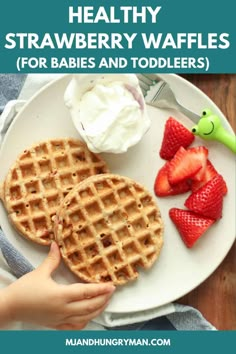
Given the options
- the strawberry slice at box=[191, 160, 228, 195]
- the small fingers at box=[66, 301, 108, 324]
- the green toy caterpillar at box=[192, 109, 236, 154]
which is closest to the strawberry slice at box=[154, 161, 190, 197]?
the strawberry slice at box=[191, 160, 228, 195]

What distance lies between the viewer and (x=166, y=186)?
1663mm

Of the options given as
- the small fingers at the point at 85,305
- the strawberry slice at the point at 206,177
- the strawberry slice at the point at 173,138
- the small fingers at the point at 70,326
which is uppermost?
the strawberry slice at the point at 173,138

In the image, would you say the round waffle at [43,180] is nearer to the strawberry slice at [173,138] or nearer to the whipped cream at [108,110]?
the whipped cream at [108,110]

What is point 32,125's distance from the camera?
1.67 m

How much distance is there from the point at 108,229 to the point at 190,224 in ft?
0.76

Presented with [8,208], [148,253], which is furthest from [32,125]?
[148,253]

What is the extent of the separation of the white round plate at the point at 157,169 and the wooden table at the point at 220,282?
0.08 metres

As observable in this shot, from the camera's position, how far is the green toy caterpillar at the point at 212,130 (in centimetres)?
164

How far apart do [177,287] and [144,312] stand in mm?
120

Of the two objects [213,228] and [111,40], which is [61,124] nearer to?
[111,40]

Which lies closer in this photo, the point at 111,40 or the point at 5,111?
the point at 111,40

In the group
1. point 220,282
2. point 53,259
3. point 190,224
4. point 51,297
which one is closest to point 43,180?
point 53,259

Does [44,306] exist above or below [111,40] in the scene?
below

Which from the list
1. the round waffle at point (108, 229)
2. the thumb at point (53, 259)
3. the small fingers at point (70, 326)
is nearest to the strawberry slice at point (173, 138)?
the round waffle at point (108, 229)
